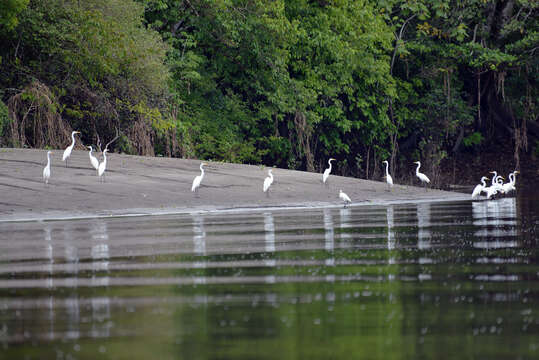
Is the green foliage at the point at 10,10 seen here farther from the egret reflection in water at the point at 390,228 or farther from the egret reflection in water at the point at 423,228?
the egret reflection in water at the point at 423,228

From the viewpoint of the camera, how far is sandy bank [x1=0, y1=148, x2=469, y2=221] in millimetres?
21000

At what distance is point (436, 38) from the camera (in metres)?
49.2

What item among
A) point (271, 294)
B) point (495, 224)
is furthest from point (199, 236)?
point (271, 294)

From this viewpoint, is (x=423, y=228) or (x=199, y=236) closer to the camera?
(x=199, y=236)

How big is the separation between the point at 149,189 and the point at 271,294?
16102 mm

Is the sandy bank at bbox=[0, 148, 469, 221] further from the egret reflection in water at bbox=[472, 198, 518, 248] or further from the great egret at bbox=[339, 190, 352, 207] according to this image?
the egret reflection in water at bbox=[472, 198, 518, 248]

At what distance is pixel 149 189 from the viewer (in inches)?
953

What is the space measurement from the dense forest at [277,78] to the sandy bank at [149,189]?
556cm

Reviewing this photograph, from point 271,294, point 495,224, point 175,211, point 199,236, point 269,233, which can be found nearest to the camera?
point 271,294

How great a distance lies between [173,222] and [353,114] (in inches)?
1223

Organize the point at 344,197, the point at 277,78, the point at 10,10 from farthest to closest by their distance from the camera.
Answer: the point at 277,78, the point at 10,10, the point at 344,197

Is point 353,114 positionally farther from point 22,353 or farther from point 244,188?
point 22,353

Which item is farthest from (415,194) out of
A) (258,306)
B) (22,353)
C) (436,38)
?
(22,353)

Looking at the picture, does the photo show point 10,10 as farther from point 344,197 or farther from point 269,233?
point 269,233
